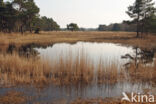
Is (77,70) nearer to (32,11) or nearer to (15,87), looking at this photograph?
(15,87)

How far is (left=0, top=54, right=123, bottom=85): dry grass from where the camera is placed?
670cm

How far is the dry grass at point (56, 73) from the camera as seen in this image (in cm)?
670

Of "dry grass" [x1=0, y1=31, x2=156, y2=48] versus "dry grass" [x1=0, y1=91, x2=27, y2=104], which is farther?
"dry grass" [x1=0, y1=31, x2=156, y2=48]

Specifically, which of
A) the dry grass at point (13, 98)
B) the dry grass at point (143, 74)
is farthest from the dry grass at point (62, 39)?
the dry grass at point (13, 98)

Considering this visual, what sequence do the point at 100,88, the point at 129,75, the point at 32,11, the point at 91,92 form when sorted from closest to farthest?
the point at 91,92
the point at 100,88
the point at 129,75
the point at 32,11

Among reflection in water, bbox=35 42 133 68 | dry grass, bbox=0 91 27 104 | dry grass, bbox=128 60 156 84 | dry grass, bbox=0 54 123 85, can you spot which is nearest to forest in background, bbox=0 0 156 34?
reflection in water, bbox=35 42 133 68

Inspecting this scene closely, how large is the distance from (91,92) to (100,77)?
1.68 m

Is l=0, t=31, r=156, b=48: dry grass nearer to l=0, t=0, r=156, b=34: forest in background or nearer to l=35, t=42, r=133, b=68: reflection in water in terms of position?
l=0, t=0, r=156, b=34: forest in background

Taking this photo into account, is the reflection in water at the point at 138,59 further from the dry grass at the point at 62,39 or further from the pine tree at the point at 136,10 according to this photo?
the pine tree at the point at 136,10

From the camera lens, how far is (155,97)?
200 inches

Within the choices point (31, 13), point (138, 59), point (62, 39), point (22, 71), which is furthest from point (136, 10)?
point (22, 71)

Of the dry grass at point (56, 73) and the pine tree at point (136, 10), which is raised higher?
the pine tree at point (136, 10)

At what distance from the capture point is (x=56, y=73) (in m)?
7.48

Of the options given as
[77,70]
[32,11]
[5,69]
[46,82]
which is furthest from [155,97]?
[32,11]
